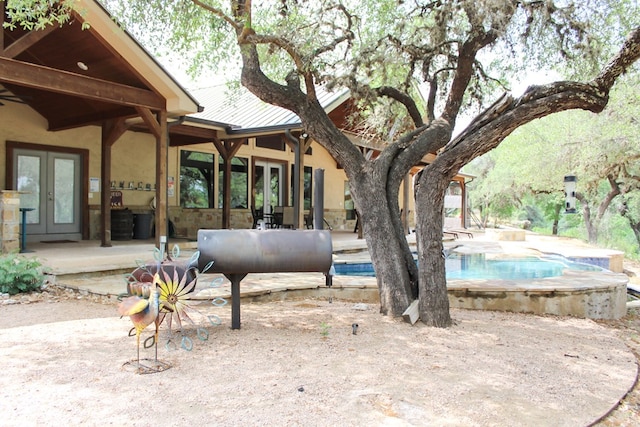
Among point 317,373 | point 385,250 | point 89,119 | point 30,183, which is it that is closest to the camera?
point 317,373

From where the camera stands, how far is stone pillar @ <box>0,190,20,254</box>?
733 cm

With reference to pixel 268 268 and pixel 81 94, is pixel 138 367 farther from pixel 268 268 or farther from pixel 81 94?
pixel 81 94

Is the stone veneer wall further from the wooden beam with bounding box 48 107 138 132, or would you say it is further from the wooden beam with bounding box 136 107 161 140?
the wooden beam with bounding box 136 107 161 140

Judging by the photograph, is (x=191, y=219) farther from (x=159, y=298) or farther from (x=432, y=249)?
(x=159, y=298)

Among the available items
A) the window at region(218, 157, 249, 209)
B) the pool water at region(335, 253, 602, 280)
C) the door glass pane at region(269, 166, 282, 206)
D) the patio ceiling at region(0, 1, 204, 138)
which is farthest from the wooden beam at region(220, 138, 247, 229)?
the pool water at region(335, 253, 602, 280)

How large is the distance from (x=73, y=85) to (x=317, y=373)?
5.96 m

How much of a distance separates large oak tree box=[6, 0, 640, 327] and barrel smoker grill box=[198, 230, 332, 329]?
37.8 inches

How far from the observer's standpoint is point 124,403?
2.74 meters

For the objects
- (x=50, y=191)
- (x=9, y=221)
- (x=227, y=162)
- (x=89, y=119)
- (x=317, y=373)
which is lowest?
(x=317, y=373)

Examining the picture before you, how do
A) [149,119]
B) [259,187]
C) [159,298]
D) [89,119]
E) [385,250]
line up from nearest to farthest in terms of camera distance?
[159,298] < [385,250] < [149,119] < [89,119] < [259,187]

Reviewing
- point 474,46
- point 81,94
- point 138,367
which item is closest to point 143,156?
point 81,94

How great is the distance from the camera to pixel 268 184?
1459 cm

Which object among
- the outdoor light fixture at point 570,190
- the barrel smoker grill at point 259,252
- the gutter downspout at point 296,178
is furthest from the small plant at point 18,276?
the outdoor light fixture at point 570,190

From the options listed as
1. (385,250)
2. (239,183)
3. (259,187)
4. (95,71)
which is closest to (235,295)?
(385,250)
